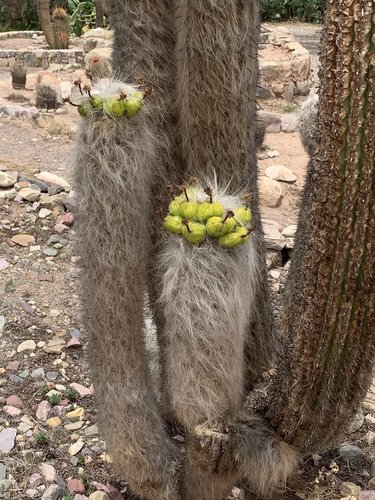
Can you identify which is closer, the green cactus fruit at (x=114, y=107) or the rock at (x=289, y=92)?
the green cactus fruit at (x=114, y=107)

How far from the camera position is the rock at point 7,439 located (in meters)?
2.14

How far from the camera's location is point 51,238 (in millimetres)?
3334

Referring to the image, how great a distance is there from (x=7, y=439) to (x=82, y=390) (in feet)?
1.14

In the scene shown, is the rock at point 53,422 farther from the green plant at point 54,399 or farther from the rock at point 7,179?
the rock at point 7,179

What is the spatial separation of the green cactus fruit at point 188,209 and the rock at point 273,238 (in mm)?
1967

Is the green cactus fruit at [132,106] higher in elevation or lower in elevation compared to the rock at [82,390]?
higher

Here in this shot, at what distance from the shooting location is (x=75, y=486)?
2.03 metres

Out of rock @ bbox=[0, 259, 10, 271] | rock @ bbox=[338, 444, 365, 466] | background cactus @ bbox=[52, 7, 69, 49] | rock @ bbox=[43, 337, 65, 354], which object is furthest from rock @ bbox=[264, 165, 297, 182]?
background cactus @ bbox=[52, 7, 69, 49]

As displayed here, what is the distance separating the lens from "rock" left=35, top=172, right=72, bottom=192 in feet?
12.8

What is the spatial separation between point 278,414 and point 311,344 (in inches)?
10.7

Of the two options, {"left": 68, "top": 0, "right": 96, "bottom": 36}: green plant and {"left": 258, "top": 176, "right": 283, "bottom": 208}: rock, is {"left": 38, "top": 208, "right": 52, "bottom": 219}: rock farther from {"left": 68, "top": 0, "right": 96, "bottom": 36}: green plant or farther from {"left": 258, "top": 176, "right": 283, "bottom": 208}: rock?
{"left": 68, "top": 0, "right": 96, "bottom": 36}: green plant

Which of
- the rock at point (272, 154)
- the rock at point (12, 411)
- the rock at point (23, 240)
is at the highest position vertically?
the rock at point (23, 240)

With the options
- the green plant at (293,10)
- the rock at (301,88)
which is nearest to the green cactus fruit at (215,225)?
the rock at (301,88)

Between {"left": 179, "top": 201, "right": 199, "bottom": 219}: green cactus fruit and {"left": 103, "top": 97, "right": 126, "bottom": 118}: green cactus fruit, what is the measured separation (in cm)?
23
